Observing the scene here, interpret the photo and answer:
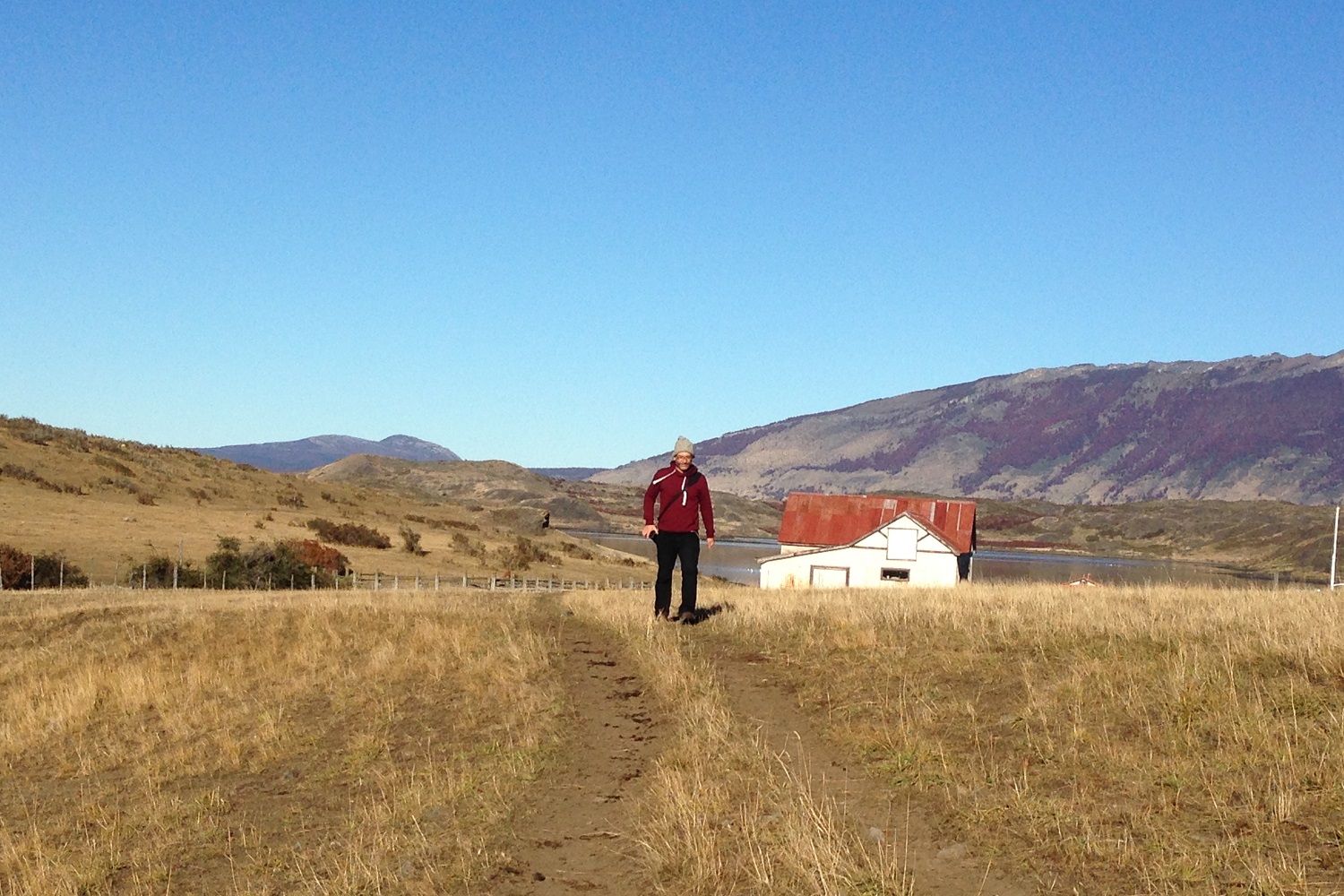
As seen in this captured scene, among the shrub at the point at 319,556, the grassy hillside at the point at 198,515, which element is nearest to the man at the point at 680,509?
the shrub at the point at 319,556

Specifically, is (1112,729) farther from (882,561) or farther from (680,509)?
(882,561)

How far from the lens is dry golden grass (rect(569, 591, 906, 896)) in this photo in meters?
6.13

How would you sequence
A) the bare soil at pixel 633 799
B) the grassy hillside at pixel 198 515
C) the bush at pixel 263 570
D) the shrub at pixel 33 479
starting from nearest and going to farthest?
the bare soil at pixel 633 799, the bush at pixel 263 570, the grassy hillside at pixel 198 515, the shrub at pixel 33 479

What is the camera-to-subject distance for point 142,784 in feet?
39.7

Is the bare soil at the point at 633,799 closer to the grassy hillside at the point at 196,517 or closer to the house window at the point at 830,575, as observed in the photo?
the grassy hillside at the point at 196,517

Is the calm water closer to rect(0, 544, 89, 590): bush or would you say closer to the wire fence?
the wire fence

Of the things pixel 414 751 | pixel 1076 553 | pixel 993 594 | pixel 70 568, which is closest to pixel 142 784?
pixel 414 751

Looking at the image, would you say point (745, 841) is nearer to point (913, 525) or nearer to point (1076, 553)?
point (913, 525)

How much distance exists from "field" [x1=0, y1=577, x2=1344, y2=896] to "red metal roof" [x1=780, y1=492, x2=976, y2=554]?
45.3 m

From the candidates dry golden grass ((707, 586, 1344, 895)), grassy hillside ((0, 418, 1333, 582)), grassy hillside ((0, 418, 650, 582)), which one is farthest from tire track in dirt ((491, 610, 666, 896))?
grassy hillside ((0, 418, 1333, 582))

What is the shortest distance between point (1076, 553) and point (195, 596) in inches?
6546

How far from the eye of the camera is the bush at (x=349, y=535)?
68375 millimetres

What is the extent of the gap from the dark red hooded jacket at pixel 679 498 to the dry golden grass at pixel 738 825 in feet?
17.4

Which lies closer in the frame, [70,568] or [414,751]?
[414,751]
